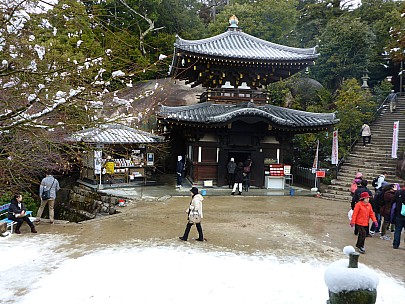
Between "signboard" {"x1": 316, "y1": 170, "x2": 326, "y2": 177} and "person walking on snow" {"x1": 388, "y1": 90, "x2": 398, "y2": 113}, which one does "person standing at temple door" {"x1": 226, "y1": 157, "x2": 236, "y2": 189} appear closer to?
"signboard" {"x1": 316, "y1": 170, "x2": 326, "y2": 177}

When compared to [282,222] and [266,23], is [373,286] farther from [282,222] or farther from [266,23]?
[266,23]

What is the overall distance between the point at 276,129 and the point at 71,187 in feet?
37.9

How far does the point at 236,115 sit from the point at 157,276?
9.43m

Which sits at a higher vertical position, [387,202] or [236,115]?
[236,115]

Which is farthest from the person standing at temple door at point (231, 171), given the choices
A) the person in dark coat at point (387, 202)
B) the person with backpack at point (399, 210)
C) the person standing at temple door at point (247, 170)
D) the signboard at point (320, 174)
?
the person with backpack at point (399, 210)

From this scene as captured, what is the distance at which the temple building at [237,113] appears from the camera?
48.2ft

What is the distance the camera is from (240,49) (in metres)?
16.7

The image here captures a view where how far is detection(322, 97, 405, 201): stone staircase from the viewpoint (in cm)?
1555

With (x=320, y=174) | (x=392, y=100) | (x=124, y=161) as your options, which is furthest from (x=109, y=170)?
(x=392, y=100)

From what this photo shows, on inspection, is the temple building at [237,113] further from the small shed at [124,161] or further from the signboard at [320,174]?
the signboard at [320,174]

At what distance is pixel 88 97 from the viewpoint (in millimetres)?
4871

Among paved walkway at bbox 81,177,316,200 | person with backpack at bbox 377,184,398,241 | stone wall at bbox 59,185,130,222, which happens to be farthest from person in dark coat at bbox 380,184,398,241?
stone wall at bbox 59,185,130,222

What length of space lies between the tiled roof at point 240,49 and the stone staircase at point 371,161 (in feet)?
21.8

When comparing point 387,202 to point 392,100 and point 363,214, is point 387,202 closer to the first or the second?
point 363,214
